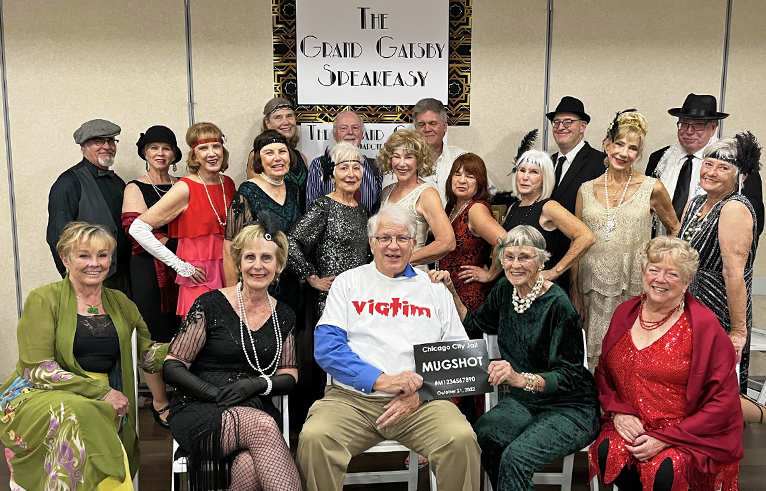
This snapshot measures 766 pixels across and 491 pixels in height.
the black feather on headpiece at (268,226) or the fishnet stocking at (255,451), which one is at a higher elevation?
the black feather on headpiece at (268,226)

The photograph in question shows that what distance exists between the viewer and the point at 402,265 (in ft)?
8.56

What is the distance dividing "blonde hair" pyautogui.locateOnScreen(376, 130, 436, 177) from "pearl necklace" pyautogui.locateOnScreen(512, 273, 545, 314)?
961 mm

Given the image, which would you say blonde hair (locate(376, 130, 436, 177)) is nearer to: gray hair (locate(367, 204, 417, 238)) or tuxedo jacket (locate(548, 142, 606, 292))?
gray hair (locate(367, 204, 417, 238))

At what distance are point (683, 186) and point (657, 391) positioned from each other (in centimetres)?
184

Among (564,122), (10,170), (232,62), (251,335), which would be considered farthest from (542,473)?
(10,170)

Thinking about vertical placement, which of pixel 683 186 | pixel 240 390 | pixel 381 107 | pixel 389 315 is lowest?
pixel 240 390

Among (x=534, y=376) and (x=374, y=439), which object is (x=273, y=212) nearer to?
(x=374, y=439)

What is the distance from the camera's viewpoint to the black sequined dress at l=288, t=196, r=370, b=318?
301cm

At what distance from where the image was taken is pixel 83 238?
2453 millimetres

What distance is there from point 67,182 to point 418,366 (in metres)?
2.40

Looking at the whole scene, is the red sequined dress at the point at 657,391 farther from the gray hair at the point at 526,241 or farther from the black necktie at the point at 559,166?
the black necktie at the point at 559,166

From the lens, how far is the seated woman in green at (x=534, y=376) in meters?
2.39

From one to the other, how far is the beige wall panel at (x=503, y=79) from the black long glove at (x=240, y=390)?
8.71 feet

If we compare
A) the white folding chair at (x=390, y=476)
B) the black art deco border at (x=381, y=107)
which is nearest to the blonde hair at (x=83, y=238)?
the white folding chair at (x=390, y=476)
